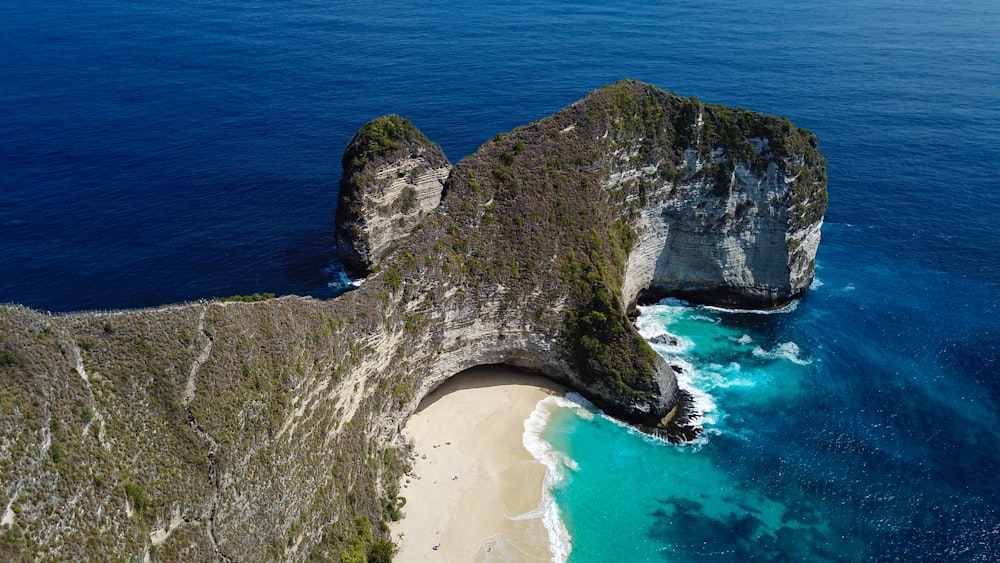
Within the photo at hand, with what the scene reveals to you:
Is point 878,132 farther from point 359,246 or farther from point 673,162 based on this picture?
point 359,246

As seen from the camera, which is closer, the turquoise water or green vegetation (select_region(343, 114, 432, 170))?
the turquoise water

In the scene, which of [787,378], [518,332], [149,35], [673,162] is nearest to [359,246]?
[518,332]

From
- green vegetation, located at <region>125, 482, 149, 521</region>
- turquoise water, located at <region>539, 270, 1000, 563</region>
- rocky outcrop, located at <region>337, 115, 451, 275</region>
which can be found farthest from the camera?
rocky outcrop, located at <region>337, 115, 451, 275</region>

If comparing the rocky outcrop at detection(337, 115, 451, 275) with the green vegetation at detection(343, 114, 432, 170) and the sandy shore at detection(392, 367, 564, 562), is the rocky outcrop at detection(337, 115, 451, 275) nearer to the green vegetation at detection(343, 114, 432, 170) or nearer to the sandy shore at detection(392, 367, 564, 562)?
the green vegetation at detection(343, 114, 432, 170)

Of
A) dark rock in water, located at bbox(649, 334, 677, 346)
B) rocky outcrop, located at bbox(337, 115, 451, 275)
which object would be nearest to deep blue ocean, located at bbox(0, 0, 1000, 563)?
dark rock in water, located at bbox(649, 334, 677, 346)

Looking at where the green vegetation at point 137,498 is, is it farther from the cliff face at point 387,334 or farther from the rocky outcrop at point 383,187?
the rocky outcrop at point 383,187

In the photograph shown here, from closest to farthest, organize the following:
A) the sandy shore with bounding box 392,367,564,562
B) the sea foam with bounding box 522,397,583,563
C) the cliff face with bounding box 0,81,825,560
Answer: the cliff face with bounding box 0,81,825,560 < the sandy shore with bounding box 392,367,564,562 < the sea foam with bounding box 522,397,583,563

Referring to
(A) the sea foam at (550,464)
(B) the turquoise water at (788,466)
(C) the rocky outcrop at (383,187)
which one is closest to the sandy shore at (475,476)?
(A) the sea foam at (550,464)
